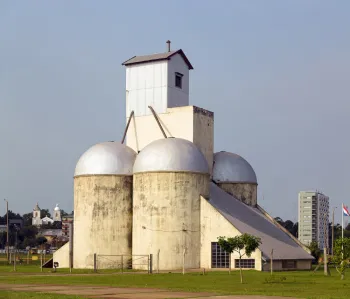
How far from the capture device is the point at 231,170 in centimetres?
8056

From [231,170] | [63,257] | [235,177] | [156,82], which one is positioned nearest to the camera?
[63,257]

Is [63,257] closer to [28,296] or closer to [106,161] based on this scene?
[106,161]

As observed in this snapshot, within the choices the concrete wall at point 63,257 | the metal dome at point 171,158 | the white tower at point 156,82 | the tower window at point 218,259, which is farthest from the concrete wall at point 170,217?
the concrete wall at point 63,257

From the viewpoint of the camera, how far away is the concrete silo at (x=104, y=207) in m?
73.1

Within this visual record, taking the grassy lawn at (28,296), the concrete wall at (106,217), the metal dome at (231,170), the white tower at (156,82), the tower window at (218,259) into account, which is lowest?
the grassy lawn at (28,296)

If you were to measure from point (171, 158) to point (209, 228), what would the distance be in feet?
23.7

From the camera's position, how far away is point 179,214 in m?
68.9

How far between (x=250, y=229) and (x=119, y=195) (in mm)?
12955

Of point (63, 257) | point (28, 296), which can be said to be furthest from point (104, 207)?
point (28, 296)

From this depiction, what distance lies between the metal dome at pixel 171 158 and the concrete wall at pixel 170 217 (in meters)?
0.62

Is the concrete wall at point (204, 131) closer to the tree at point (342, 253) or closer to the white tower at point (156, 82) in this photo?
the white tower at point (156, 82)

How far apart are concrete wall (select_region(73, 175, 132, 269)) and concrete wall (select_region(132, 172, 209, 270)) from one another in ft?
11.2

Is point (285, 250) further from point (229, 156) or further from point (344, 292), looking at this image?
point (344, 292)

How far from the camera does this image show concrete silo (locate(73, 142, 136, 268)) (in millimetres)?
73062
